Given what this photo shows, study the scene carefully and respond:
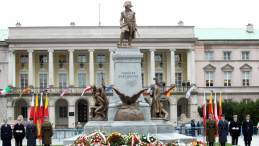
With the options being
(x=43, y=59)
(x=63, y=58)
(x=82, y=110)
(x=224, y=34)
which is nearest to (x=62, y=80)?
(x=63, y=58)

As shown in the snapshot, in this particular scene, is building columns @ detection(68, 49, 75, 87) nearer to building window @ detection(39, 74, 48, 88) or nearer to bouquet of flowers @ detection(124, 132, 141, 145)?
building window @ detection(39, 74, 48, 88)

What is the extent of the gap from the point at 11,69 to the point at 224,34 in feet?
104

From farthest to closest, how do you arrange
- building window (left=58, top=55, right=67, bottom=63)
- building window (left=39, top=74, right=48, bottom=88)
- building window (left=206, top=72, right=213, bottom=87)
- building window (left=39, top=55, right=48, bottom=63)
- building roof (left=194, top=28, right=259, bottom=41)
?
building roof (left=194, top=28, right=259, bottom=41)
building window (left=58, top=55, right=67, bottom=63)
building window (left=39, top=55, right=48, bottom=63)
building window (left=206, top=72, right=213, bottom=87)
building window (left=39, top=74, right=48, bottom=88)

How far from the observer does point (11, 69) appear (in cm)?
6062

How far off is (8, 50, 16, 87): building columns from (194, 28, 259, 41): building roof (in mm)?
27026

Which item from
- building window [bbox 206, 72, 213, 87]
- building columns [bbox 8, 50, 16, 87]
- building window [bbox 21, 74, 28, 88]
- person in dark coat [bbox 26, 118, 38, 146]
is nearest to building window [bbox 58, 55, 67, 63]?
building window [bbox 21, 74, 28, 88]

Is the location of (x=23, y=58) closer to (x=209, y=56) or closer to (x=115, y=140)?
(x=209, y=56)

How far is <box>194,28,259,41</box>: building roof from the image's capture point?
6481cm

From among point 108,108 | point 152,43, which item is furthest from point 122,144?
point 152,43

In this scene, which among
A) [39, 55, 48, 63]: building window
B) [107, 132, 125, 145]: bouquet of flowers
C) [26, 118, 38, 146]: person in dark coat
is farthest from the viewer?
[39, 55, 48, 63]: building window

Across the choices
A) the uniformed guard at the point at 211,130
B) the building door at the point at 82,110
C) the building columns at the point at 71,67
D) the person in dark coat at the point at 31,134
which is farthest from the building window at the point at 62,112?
the uniformed guard at the point at 211,130

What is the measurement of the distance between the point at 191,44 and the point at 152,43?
5.49 m

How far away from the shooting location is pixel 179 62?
211 ft

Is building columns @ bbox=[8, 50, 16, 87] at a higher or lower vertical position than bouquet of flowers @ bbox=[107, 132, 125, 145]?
higher
